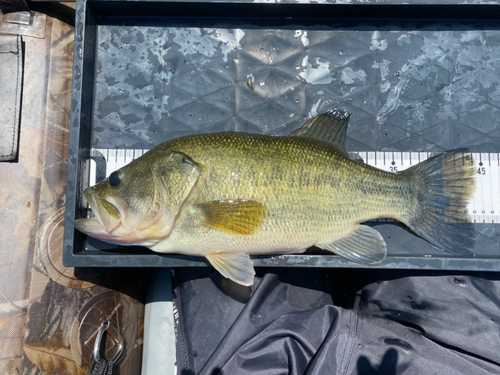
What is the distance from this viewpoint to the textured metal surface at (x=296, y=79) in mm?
2033

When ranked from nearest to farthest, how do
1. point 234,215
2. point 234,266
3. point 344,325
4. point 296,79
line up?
point 234,215 < point 234,266 < point 344,325 < point 296,79

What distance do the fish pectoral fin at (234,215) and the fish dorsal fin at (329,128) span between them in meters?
0.54

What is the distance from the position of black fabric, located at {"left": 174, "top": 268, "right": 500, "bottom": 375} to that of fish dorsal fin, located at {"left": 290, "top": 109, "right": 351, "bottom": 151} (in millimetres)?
927

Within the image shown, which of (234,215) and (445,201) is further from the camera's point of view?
(445,201)

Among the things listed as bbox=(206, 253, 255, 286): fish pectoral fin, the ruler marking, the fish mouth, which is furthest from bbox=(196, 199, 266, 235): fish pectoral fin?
the ruler marking

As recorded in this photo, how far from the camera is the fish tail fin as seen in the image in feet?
5.85

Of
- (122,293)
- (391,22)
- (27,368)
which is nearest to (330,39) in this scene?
(391,22)

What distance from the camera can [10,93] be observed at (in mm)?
2008

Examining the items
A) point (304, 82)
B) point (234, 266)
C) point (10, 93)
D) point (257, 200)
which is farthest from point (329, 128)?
point (10, 93)

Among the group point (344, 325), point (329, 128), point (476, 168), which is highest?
point (329, 128)

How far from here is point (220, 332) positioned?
2.05 metres

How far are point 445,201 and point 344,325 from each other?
0.92 meters

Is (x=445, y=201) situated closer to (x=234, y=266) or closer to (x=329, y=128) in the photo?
(x=329, y=128)

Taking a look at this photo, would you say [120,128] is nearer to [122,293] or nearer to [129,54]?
[129,54]
